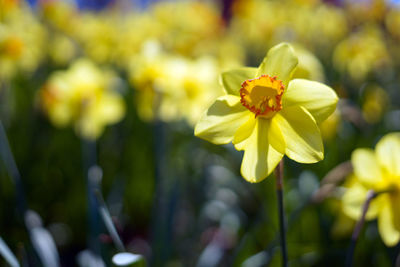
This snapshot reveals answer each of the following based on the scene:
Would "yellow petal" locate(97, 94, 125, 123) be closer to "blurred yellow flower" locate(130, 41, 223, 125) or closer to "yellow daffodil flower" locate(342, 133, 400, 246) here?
"blurred yellow flower" locate(130, 41, 223, 125)

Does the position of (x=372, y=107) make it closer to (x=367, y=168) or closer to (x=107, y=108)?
(x=367, y=168)

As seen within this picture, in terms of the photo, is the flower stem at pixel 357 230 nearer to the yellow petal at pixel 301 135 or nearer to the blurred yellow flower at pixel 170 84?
the yellow petal at pixel 301 135

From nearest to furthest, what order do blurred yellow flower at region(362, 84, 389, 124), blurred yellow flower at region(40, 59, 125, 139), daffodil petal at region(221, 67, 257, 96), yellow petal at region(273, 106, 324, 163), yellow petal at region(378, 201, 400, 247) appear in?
yellow petal at region(273, 106, 324, 163), daffodil petal at region(221, 67, 257, 96), yellow petal at region(378, 201, 400, 247), blurred yellow flower at region(40, 59, 125, 139), blurred yellow flower at region(362, 84, 389, 124)

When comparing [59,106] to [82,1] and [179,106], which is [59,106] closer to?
[179,106]

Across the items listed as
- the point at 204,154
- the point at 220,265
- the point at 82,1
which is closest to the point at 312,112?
the point at 220,265

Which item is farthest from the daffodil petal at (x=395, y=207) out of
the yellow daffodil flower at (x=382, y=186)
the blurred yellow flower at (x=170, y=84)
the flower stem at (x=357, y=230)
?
the blurred yellow flower at (x=170, y=84)

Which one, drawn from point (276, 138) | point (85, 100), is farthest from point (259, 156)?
point (85, 100)

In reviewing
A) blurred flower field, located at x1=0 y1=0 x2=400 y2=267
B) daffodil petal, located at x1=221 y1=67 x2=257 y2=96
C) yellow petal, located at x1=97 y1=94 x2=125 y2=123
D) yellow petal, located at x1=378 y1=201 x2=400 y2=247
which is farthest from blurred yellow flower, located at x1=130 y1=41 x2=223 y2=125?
yellow petal, located at x1=378 y1=201 x2=400 y2=247
